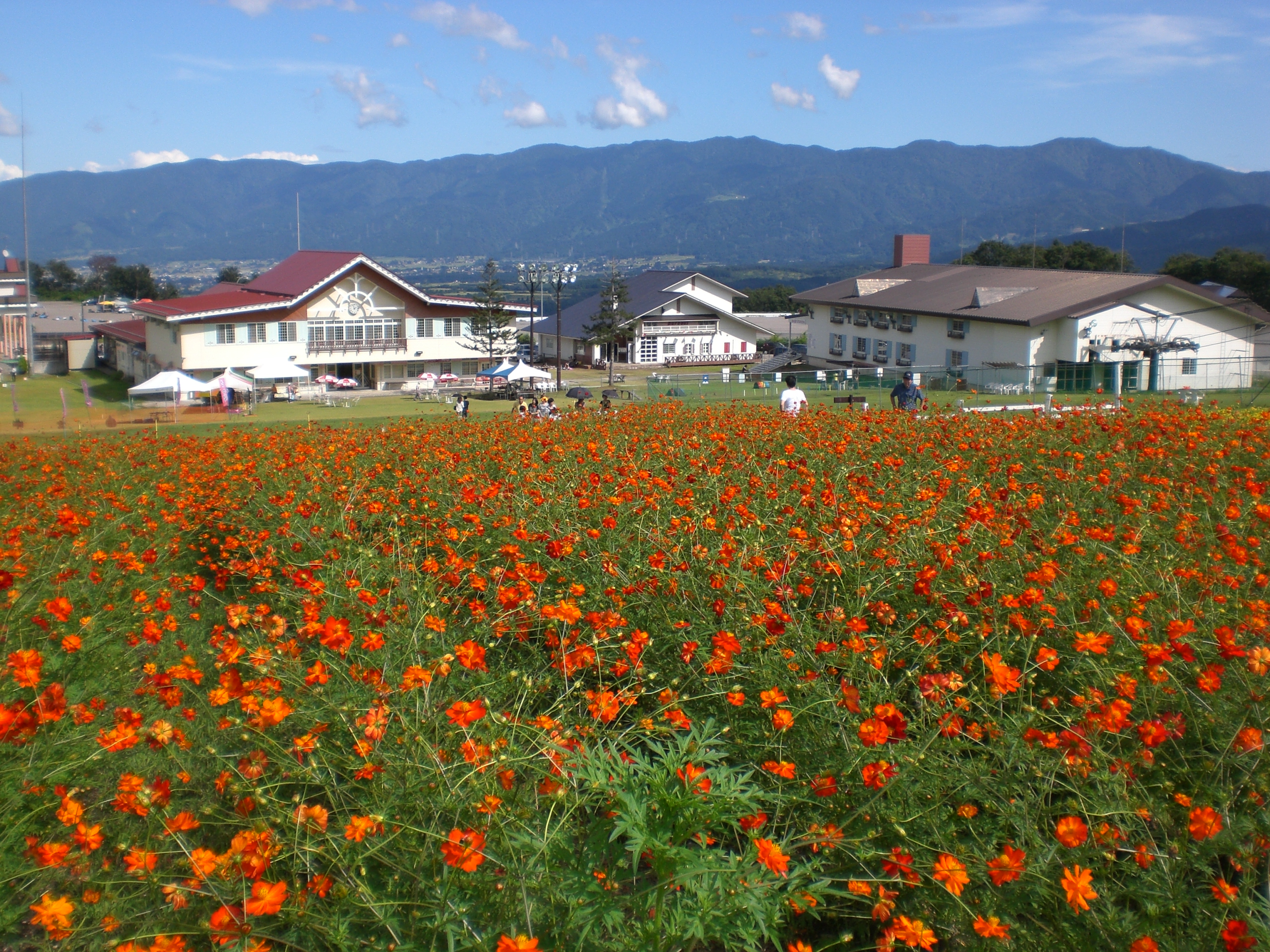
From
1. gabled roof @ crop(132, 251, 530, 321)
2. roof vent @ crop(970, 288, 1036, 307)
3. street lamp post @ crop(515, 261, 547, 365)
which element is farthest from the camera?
street lamp post @ crop(515, 261, 547, 365)

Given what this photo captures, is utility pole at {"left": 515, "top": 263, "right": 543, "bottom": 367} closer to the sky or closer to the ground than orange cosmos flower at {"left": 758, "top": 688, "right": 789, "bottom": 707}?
closer to the sky

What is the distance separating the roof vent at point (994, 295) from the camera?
132 feet

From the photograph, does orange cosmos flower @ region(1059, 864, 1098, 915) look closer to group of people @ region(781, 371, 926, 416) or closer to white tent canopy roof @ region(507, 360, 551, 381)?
group of people @ region(781, 371, 926, 416)

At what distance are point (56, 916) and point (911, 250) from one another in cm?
6811

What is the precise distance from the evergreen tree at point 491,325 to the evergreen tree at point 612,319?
6256 mm

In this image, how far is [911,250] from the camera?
65.1m

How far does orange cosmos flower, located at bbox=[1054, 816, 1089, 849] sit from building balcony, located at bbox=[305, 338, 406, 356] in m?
46.5

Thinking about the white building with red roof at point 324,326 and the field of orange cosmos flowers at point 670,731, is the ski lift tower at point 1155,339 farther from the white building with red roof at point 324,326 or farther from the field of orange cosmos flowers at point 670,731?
the field of orange cosmos flowers at point 670,731

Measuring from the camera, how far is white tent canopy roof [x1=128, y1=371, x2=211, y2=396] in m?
34.1

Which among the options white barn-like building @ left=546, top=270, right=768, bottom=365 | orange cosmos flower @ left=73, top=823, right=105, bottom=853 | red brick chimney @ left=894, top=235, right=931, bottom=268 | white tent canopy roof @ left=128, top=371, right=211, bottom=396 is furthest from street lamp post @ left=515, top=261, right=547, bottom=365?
orange cosmos flower @ left=73, top=823, right=105, bottom=853

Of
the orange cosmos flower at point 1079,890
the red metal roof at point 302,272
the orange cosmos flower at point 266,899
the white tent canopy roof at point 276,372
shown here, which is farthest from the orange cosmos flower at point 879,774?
the red metal roof at point 302,272

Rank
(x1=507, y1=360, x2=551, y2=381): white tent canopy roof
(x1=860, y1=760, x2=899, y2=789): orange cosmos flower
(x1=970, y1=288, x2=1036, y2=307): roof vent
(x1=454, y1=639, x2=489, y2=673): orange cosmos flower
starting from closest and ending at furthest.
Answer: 1. (x1=860, y1=760, x2=899, y2=789): orange cosmos flower
2. (x1=454, y1=639, x2=489, y2=673): orange cosmos flower
3. (x1=507, y1=360, x2=551, y2=381): white tent canopy roof
4. (x1=970, y1=288, x2=1036, y2=307): roof vent

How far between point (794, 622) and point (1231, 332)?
41.4 meters

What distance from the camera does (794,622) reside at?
3080 millimetres
